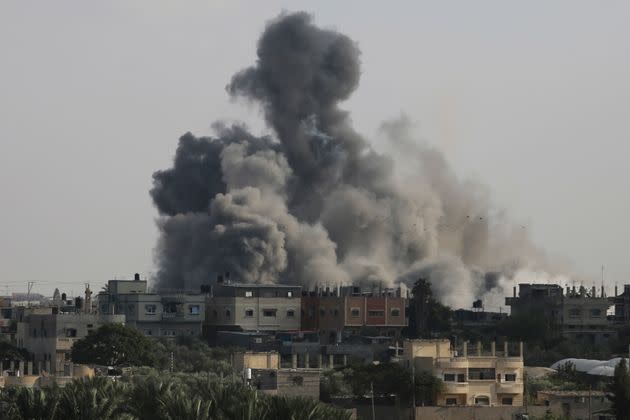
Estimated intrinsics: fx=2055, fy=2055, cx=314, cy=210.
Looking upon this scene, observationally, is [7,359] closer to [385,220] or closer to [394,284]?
[394,284]

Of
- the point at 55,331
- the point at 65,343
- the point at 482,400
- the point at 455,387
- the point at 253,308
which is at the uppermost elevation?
the point at 253,308

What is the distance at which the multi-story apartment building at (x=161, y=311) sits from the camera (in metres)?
117

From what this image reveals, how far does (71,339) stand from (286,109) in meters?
51.8

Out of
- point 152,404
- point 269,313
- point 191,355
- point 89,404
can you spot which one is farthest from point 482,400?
point 269,313

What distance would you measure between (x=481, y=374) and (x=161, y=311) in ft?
145

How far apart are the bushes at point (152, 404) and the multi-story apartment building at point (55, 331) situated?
138 feet

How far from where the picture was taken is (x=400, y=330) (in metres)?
122

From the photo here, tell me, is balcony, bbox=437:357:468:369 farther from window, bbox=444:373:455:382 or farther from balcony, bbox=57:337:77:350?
balcony, bbox=57:337:77:350

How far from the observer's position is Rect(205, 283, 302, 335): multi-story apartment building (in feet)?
395

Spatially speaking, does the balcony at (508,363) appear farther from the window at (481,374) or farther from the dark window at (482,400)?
the dark window at (482,400)

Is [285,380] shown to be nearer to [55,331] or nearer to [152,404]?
[152,404]

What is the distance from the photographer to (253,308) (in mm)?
120938

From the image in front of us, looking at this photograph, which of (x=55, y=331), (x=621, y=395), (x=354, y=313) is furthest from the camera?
(x=354, y=313)

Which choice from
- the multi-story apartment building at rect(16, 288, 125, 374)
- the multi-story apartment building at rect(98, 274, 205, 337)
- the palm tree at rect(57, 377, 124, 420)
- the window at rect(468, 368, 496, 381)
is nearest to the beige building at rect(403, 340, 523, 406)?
the window at rect(468, 368, 496, 381)
